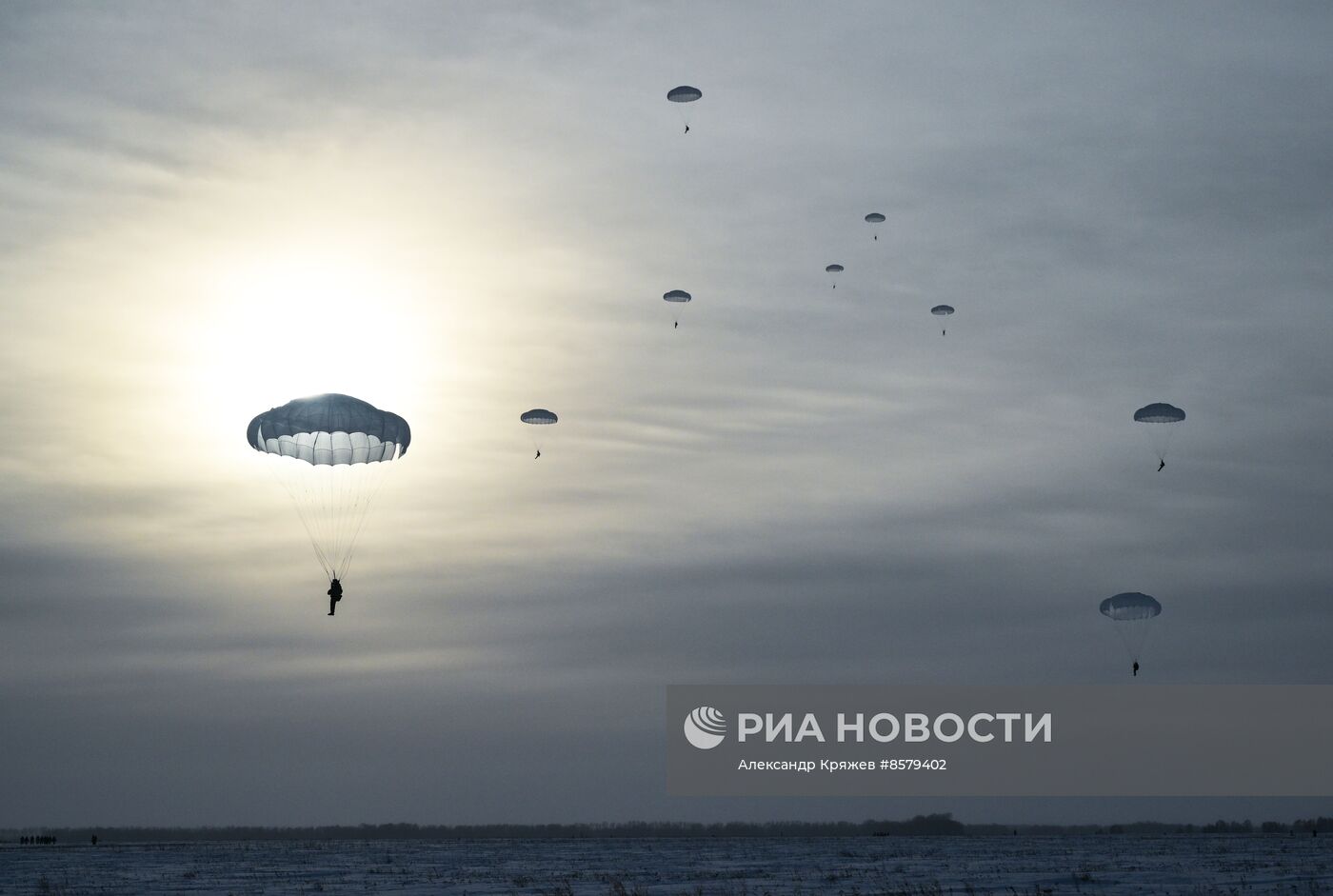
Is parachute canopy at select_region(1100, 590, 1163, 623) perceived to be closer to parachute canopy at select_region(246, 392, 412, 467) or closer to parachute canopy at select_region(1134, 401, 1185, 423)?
parachute canopy at select_region(1134, 401, 1185, 423)

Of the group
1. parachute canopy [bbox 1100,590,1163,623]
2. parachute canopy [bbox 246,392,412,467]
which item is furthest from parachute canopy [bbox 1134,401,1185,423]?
parachute canopy [bbox 246,392,412,467]

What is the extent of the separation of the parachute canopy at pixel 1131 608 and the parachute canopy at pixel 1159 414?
1273cm

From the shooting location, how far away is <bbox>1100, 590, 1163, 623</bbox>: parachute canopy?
205ft

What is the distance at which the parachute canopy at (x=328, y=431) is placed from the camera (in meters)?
45.2

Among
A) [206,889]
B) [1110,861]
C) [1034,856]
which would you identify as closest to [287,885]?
[206,889]

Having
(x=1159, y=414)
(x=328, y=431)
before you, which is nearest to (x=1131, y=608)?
(x=1159, y=414)

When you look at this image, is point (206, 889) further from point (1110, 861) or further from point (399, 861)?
point (1110, 861)

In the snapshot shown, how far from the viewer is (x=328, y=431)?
45094 mm

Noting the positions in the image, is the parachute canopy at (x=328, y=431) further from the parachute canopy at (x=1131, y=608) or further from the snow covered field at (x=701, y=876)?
the parachute canopy at (x=1131, y=608)

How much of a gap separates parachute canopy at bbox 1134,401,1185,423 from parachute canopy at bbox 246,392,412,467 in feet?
97.6

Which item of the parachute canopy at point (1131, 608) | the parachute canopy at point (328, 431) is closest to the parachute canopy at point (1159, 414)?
the parachute canopy at point (1131, 608)

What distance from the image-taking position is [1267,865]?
6362 cm

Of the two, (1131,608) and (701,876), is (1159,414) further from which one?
(701,876)

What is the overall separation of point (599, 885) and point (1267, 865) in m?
34.5
